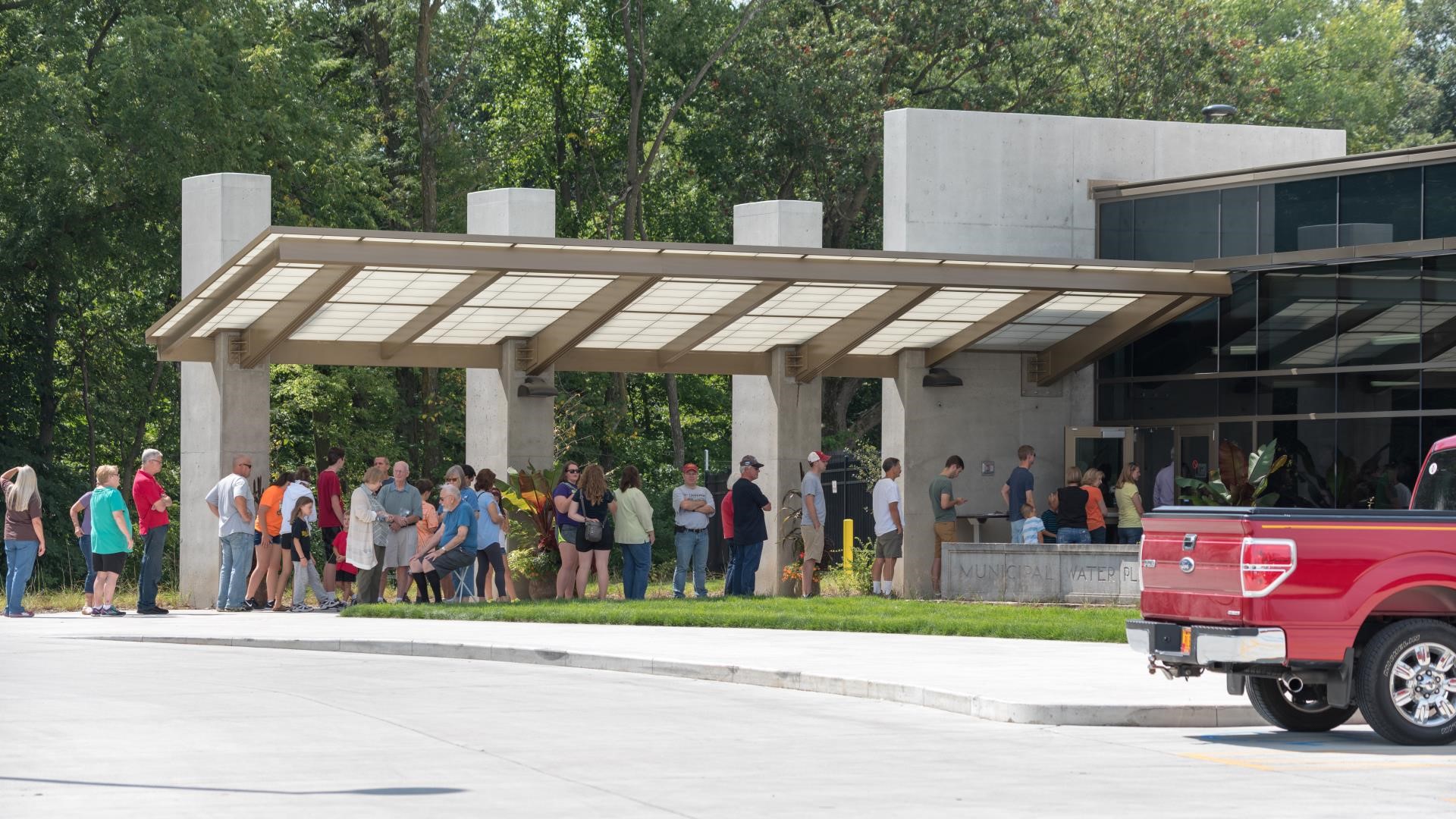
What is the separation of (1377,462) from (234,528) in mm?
14701

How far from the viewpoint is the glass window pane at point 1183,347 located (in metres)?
26.8

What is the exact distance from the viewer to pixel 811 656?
16.7 metres

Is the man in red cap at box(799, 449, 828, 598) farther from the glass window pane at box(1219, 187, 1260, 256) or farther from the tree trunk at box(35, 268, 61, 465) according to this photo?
the tree trunk at box(35, 268, 61, 465)

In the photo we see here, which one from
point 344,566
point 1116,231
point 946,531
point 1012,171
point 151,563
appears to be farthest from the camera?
point 1116,231

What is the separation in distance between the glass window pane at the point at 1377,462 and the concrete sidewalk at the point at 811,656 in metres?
8.13

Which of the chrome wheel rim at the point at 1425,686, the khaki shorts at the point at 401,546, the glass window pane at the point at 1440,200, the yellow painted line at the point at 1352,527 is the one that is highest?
the glass window pane at the point at 1440,200

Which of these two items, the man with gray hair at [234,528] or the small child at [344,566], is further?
the small child at [344,566]

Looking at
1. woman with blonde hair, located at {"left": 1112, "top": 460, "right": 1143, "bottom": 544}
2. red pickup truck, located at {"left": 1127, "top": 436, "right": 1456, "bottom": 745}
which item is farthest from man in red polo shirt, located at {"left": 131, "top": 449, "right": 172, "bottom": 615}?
red pickup truck, located at {"left": 1127, "top": 436, "right": 1456, "bottom": 745}

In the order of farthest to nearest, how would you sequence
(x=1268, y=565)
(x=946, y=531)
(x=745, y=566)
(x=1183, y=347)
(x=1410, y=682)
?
1. (x=1183, y=347)
2. (x=946, y=531)
3. (x=745, y=566)
4. (x=1410, y=682)
5. (x=1268, y=565)

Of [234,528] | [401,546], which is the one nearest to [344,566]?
[401,546]

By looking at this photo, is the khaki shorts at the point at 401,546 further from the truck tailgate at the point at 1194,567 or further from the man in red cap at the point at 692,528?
the truck tailgate at the point at 1194,567

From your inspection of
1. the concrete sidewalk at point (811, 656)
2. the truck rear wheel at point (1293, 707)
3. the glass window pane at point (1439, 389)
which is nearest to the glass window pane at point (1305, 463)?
the glass window pane at point (1439, 389)

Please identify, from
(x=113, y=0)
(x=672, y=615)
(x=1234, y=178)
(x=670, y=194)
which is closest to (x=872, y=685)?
(x=672, y=615)

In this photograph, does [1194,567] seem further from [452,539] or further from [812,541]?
[812,541]
